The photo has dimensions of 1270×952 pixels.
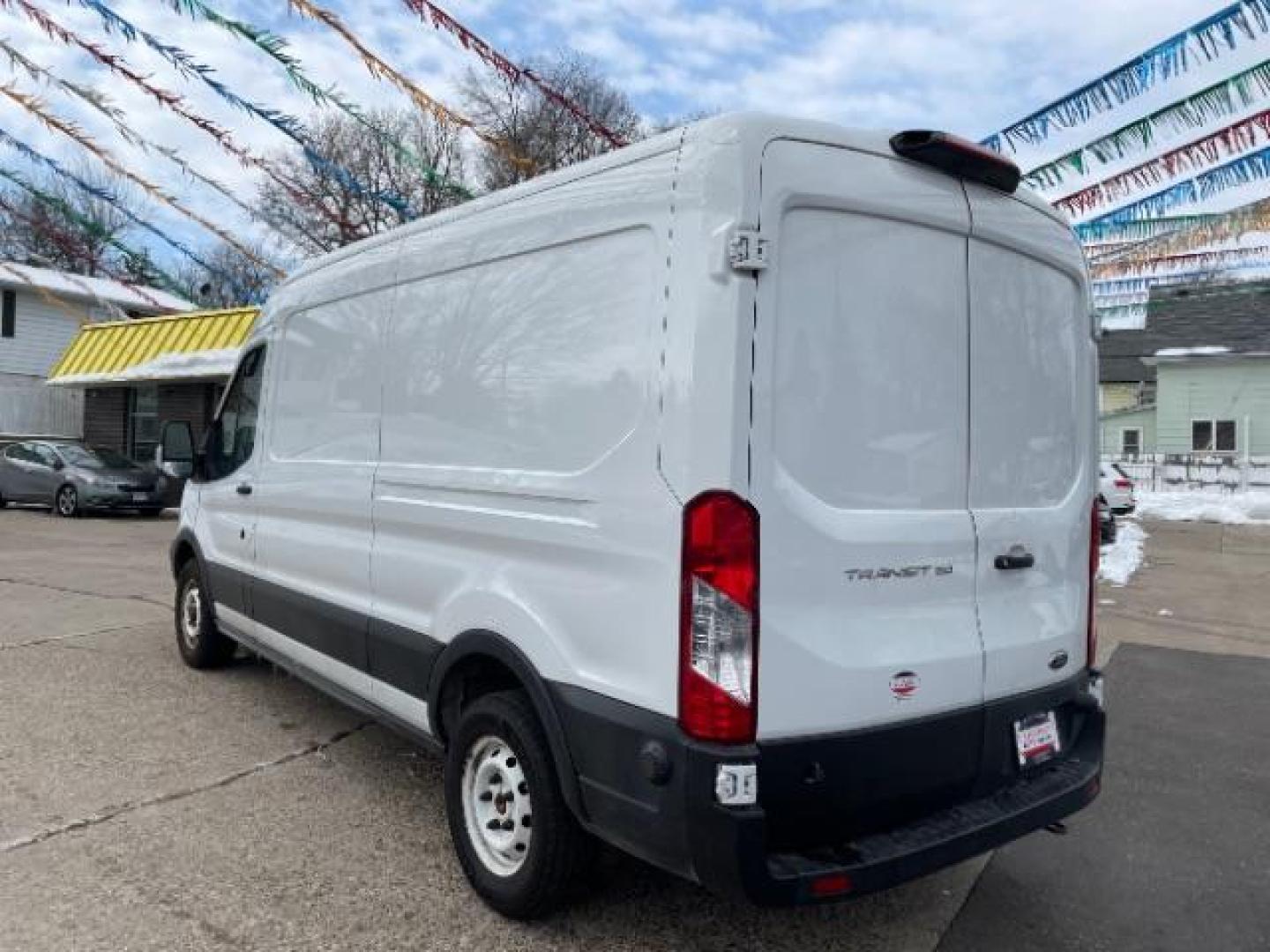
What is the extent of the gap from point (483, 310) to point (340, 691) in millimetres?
1939

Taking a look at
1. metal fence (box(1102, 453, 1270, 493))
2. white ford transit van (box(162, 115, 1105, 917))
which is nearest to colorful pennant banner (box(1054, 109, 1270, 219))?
white ford transit van (box(162, 115, 1105, 917))

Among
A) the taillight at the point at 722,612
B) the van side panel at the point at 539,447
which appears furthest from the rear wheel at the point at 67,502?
the taillight at the point at 722,612

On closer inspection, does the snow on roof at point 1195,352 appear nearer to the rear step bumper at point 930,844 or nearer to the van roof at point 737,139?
the van roof at point 737,139

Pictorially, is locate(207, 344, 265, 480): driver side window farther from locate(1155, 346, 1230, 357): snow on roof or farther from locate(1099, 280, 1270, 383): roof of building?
locate(1155, 346, 1230, 357): snow on roof

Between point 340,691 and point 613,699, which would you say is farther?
point 340,691

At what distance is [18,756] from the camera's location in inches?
181

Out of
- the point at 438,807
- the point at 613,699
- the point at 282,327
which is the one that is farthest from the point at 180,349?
the point at 613,699

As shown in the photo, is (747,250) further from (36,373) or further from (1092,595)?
(36,373)

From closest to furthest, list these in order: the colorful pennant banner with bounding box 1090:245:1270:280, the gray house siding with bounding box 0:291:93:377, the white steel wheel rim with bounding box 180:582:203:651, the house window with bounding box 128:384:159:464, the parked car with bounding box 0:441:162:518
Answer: the white steel wheel rim with bounding box 180:582:203:651, the colorful pennant banner with bounding box 1090:245:1270:280, the parked car with bounding box 0:441:162:518, the house window with bounding box 128:384:159:464, the gray house siding with bounding box 0:291:93:377

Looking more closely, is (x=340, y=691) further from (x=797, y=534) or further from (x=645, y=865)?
(x=797, y=534)

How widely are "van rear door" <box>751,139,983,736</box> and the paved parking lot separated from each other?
0.88 metres

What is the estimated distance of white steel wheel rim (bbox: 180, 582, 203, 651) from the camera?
20.4ft

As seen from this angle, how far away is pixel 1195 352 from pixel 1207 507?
26.6 feet

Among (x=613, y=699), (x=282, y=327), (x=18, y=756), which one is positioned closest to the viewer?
(x=613, y=699)
